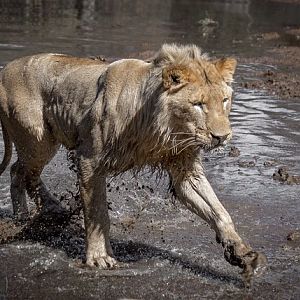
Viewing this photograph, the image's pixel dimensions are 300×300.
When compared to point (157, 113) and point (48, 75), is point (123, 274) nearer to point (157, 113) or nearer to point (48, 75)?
point (157, 113)

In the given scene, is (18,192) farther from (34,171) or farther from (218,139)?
(218,139)

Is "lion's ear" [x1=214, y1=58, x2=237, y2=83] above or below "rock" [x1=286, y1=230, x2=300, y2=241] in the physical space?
above

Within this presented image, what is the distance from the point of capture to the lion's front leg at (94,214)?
556 centimetres

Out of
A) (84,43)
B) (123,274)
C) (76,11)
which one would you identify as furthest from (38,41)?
(123,274)

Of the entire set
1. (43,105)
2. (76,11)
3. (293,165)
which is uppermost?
(43,105)

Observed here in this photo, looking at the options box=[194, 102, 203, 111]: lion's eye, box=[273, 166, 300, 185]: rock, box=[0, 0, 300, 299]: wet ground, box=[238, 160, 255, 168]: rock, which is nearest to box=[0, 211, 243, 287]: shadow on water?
box=[0, 0, 300, 299]: wet ground

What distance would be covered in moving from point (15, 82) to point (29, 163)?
2.23 ft

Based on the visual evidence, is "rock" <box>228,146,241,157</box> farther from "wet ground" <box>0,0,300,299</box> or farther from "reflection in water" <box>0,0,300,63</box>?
"reflection in water" <box>0,0,300,63</box>

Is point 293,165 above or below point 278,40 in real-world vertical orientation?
above

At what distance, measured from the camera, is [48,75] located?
6141mm

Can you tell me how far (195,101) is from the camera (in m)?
4.76

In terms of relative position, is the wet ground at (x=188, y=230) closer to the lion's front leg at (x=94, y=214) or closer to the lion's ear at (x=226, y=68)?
the lion's front leg at (x=94, y=214)

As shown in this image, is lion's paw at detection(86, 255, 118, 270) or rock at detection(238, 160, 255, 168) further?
rock at detection(238, 160, 255, 168)

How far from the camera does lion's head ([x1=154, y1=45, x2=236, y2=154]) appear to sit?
15.4 ft
